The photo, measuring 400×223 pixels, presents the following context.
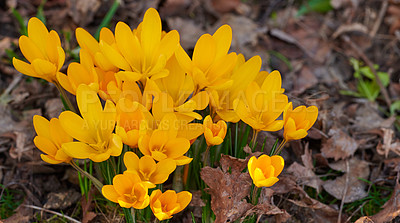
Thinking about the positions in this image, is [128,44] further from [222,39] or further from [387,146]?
[387,146]

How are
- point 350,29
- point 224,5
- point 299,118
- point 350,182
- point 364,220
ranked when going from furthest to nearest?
point 224,5
point 350,29
point 350,182
point 364,220
point 299,118

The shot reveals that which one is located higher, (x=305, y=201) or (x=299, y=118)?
(x=299, y=118)

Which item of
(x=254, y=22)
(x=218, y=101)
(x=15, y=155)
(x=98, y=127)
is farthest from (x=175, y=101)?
(x=254, y=22)

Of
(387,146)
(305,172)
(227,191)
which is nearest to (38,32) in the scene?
(227,191)

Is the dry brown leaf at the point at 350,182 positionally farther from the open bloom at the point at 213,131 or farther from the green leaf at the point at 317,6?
the green leaf at the point at 317,6

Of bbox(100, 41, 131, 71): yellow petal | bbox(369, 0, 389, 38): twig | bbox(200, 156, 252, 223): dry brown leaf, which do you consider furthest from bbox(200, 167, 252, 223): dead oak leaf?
bbox(369, 0, 389, 38): twig

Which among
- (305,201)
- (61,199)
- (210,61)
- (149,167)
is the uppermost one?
(210,61)

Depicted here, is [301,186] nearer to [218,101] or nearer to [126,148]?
[218,101]

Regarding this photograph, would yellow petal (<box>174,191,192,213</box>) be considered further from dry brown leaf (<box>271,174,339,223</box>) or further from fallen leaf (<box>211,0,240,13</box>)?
fallen leaf (<box>211,0,240,13</box>)
